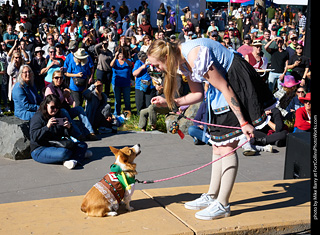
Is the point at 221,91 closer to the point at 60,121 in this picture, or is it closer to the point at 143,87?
the point at 60,121

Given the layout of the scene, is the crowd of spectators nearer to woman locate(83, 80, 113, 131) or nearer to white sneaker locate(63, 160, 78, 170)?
woman locate(83, 80, 113, 131)

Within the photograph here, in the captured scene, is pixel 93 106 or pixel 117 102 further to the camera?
pixel 117 102

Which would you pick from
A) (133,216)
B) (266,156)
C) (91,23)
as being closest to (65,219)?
(133,216)

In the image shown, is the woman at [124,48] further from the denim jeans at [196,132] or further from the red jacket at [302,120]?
the red jacket at [302,120]

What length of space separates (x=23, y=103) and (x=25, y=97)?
0.12 meters

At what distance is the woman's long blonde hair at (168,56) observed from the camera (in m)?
3.92

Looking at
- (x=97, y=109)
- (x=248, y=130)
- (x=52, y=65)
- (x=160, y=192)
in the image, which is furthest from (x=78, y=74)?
(x=248, y=130)

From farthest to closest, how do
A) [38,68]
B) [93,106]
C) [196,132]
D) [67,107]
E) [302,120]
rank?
[38,68]
[93,106]
[67,107]
[196,132]
[302,120]

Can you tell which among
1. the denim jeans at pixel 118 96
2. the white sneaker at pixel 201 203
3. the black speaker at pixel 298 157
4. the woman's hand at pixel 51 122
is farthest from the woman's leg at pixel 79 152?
the denim jeans at pixel 118 96

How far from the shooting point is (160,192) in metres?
4.96

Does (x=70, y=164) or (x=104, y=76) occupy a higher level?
(x=104, y=76)

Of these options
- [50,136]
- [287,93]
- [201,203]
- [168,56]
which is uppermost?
[168,56]

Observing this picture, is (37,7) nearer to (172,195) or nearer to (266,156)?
(266,156)

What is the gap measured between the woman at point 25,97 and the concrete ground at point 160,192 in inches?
41.0
